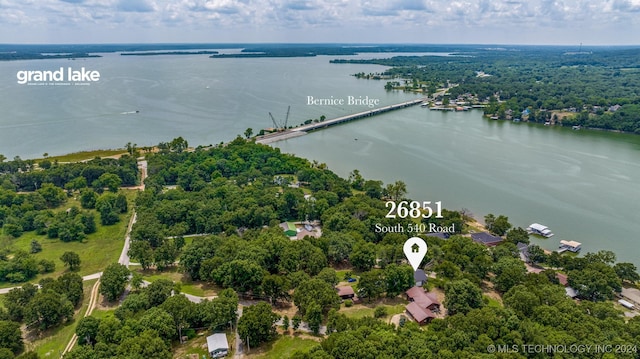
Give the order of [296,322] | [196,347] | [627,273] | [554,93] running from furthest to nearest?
1. [554,93]
2. [627,273]
3. [296,322]
4. [196,347]

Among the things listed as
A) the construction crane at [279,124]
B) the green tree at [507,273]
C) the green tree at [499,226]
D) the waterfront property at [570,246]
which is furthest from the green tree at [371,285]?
the construction crane at [279,124]

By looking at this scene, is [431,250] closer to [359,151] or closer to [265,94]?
[359,151]

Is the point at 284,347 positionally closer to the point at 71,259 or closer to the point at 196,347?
the point at 196,347

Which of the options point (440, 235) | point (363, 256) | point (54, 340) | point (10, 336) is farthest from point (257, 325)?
point (440, 235)

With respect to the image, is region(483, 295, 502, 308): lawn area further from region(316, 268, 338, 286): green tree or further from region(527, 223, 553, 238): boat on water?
region(527, 223, 553, 238): boat on water

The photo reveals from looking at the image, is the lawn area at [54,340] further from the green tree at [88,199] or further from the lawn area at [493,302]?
the lawn area at [493,302]

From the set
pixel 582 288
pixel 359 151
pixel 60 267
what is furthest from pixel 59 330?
pixel 359 151
